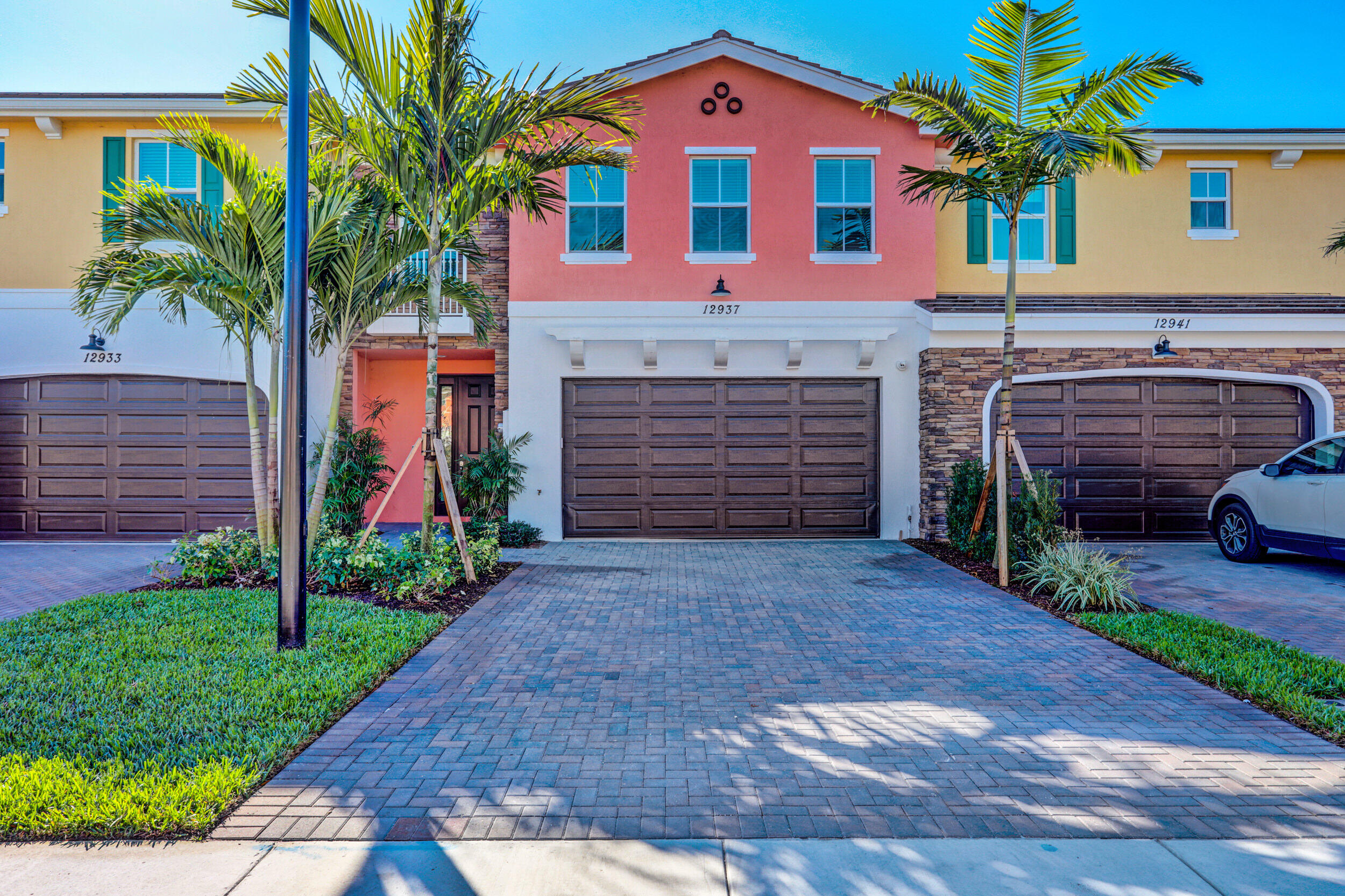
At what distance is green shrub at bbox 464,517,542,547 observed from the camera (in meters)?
11.2

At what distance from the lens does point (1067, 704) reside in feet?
15.1

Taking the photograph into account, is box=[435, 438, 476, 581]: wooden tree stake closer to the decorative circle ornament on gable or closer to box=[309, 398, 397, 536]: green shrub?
box=[309, 398, 397, 536]: green shrub

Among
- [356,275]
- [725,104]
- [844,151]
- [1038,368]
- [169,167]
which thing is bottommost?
[1038,368]

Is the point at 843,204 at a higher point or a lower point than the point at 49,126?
lower

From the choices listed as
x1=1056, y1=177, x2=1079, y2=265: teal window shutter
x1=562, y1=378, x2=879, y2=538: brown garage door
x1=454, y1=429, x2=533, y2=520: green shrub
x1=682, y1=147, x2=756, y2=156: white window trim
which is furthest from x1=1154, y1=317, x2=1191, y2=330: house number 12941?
x1=454, y1=429, x2=533, y2=520: green shrub

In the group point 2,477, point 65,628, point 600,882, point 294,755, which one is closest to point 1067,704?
point 600,882

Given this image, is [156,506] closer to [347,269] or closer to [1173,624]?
[347,269]

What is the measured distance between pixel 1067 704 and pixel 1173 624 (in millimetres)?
2605

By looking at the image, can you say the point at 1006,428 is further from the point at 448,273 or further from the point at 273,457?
the point at 448,273

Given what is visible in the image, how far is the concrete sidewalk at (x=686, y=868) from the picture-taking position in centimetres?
268

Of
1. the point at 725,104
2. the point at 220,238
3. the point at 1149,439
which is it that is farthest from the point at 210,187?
the point at 1149,439

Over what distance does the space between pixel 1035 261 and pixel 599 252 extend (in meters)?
7.53

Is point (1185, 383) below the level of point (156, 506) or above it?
above

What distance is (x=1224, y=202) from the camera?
1304cm
